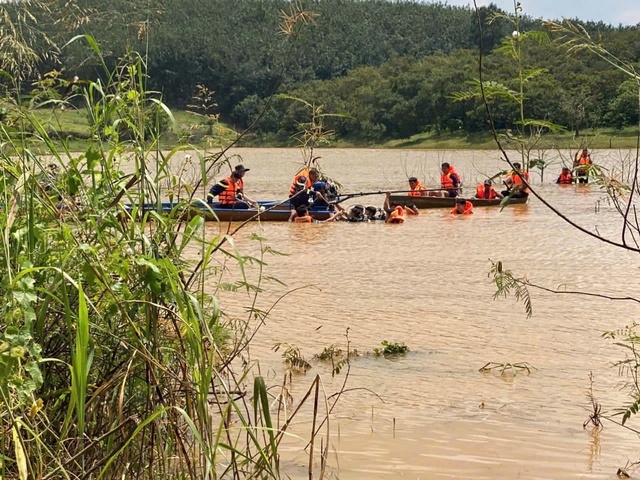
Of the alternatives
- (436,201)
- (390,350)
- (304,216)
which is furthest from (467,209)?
(390,350)

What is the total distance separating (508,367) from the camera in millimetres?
6852

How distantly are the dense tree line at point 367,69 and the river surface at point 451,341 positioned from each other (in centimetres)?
891

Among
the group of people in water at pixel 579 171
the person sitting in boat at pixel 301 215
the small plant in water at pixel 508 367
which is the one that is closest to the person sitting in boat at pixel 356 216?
the person sitting in boat at pixel 301 215

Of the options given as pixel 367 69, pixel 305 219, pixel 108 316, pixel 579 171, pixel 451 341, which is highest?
pixel 367 69

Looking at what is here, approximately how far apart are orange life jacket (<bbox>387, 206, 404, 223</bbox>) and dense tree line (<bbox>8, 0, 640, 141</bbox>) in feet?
20.3

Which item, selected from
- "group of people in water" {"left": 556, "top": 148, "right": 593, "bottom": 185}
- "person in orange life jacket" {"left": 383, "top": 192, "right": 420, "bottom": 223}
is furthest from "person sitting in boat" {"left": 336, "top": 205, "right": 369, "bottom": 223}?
"group of people in water" {"left": 556, "top": 148, "right": 593, "bottom": 185}

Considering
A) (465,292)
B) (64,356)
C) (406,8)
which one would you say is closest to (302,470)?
(64,356)

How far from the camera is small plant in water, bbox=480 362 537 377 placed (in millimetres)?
6735

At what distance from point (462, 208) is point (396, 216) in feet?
6.38

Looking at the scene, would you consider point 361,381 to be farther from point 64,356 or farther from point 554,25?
point 554,25

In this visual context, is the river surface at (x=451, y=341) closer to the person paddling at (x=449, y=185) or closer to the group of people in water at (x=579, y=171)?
the group of people in water at (x=579, y=171)

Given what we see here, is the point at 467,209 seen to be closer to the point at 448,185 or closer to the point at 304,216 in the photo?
the point at 448,185

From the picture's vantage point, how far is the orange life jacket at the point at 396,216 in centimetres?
1755

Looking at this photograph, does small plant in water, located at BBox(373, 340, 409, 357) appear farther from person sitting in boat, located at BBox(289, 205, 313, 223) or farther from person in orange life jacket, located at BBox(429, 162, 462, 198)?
person in orange life jacket, located at BBox(429, 162, 462, 198)
